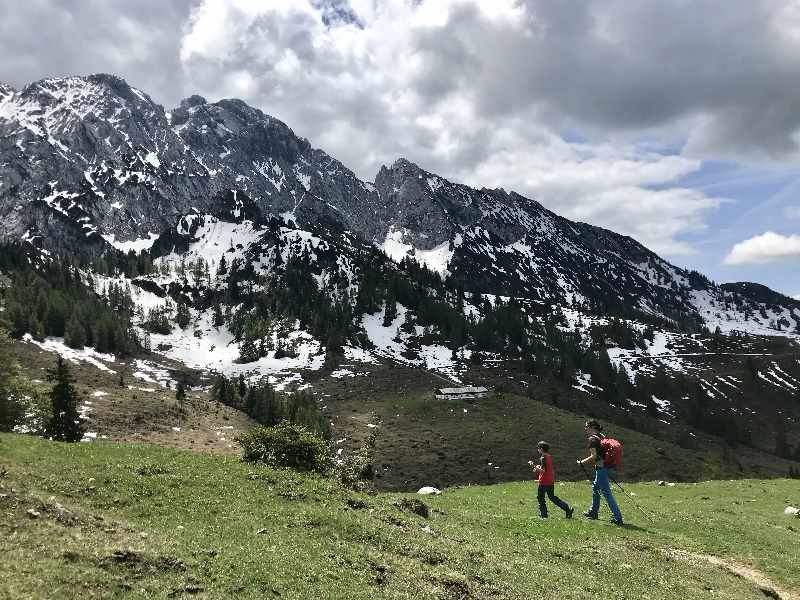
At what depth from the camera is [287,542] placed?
16344 millimetres

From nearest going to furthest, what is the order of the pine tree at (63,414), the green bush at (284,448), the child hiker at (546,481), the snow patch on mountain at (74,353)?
the child hiker at (546,481) → the green bush at (284,448) → the pine tree at (63,414) → the snow patch on mountain at (74,353)

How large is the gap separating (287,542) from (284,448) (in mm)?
11730

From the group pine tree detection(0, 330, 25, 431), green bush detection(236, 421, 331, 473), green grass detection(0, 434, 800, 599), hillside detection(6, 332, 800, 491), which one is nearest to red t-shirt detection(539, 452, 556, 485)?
green grass detection(0, 434, 800, 599)

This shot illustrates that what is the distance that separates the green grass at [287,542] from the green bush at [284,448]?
1.33 meters

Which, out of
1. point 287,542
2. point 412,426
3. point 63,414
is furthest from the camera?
point 412,426

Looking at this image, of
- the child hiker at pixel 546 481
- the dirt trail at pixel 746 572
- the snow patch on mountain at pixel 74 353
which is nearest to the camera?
the dirt trail at pixel 746 572

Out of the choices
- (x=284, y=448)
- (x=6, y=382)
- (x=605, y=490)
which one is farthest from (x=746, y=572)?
(x=6, y=382)

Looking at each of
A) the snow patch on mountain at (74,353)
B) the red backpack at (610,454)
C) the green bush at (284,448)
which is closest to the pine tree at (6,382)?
the green bush at (284,448)

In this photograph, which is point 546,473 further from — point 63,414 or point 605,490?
point 63,414

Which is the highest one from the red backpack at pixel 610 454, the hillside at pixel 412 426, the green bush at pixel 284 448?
the red backpack at pixel 610 454

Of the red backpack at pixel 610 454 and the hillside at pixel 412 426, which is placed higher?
the red backpack at pixel 610 454

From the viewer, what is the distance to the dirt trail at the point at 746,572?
18.5 metres

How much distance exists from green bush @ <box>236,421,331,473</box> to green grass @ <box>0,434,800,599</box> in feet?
4.37

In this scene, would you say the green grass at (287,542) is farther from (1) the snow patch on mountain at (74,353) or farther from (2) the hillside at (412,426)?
(1) the snow patch on mountain at (74,353)
